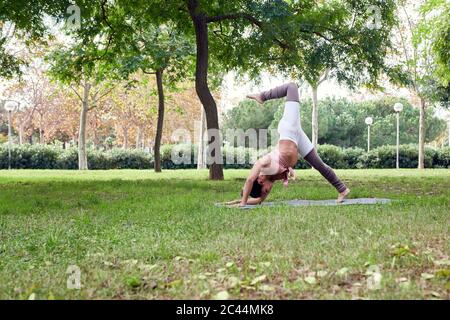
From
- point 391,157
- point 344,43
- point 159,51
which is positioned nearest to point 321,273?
point 344,43

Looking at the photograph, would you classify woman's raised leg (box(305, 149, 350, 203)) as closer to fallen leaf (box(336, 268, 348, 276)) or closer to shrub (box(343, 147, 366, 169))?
fallen leaf (box(336, 268, 348, 276))

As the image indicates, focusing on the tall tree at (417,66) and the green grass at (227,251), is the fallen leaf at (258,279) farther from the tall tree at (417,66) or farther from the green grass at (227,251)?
the tall tree at (417,66)

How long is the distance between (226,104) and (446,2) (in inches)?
1239

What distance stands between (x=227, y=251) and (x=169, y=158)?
100ft

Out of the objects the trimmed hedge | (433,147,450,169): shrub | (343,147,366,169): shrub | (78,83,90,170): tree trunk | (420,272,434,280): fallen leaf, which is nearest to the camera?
(420,272,434,280): fallen leaf

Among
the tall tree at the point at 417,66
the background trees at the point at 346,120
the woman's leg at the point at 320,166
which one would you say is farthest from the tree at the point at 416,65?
the background trees at the point at 346,120

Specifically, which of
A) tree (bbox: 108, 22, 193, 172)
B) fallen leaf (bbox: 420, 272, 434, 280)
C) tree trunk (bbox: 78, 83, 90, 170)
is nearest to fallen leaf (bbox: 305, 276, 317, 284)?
fallen leaf (bbox: 420, 272, 434, 280)

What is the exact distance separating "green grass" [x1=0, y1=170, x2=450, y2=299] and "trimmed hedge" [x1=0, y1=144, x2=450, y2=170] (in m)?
26.4

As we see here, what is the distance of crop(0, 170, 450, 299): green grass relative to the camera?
12.5 feet

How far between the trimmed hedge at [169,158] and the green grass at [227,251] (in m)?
26.4

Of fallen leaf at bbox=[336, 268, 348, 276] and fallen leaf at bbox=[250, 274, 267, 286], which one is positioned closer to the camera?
fallen leaf at bbox=[250, 274, 267, 286]

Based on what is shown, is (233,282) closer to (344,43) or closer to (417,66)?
(344,43)

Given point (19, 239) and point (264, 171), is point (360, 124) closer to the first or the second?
point (264, 171)

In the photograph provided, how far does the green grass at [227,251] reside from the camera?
381cm
